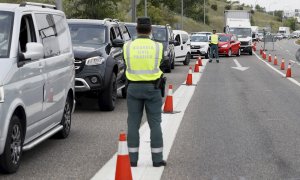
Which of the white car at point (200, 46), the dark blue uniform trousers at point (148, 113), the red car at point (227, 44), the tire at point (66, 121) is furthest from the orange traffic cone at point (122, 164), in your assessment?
the red car at point (227, 44)

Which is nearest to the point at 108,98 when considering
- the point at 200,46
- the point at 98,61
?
the point at 98,61

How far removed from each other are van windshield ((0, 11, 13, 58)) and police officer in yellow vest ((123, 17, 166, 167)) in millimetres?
1379

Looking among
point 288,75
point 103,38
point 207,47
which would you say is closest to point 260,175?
point 103,38

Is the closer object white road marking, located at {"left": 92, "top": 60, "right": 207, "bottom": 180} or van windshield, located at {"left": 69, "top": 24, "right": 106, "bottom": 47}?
white road marking, located at {"left": 92, "top": 60, "right": 207, "bottom": 180}

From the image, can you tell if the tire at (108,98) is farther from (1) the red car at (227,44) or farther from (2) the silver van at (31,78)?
(1) the red car at (227,44)

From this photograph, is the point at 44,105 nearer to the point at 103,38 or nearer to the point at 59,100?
the point at 59,100

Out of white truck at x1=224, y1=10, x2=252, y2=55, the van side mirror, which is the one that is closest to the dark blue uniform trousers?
the van side mirror

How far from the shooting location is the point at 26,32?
8680mm

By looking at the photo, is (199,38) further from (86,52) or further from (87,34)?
(86,52)

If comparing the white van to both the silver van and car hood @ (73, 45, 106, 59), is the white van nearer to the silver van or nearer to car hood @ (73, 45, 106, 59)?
car hood @ (73, 45, 106, 59)

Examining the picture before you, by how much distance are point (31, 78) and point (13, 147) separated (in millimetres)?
936

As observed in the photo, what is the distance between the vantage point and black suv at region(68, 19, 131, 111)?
13.7 m

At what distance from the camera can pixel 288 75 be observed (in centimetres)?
2636

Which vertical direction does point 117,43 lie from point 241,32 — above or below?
above
